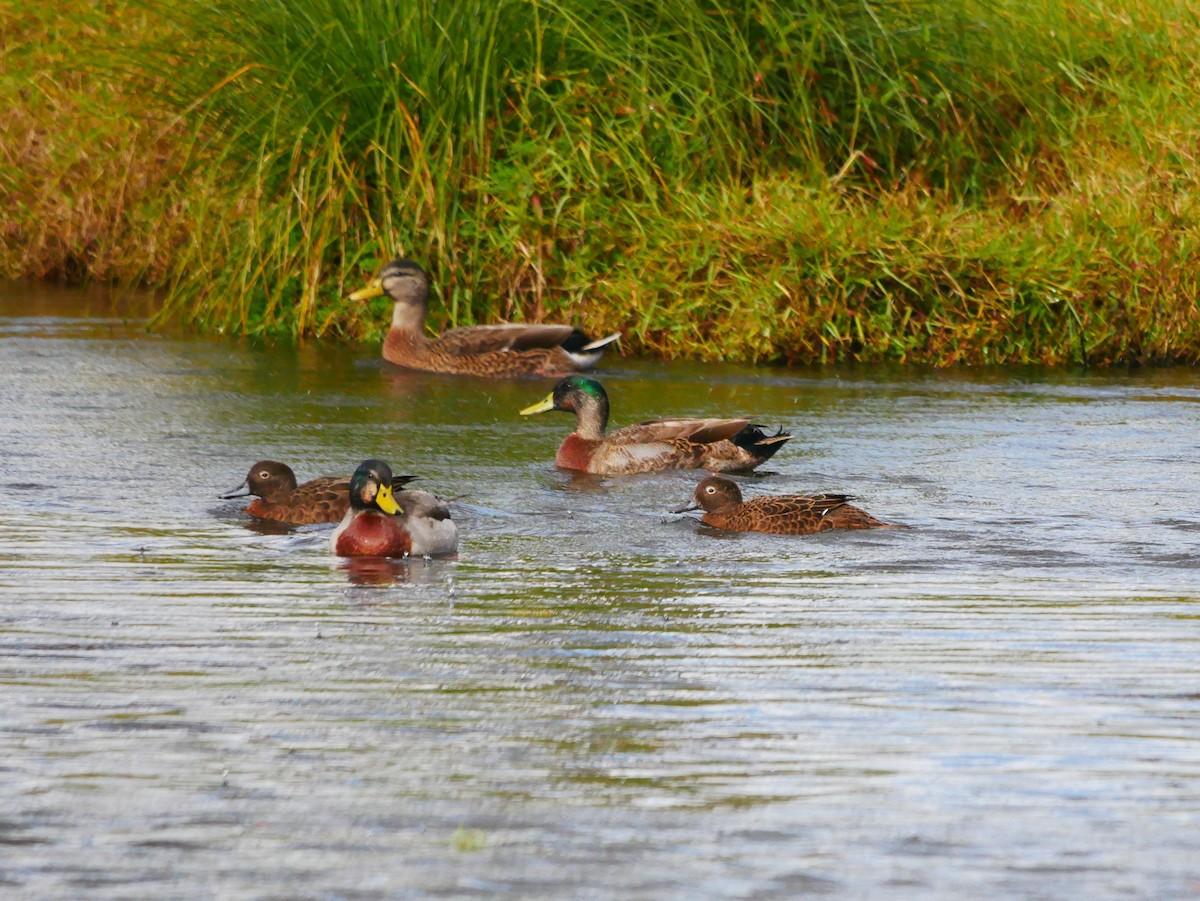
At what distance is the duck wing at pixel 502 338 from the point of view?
1355 cm

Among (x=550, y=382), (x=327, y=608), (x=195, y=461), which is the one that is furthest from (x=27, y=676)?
(x=550, y=382)

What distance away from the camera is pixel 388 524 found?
26.2 ft

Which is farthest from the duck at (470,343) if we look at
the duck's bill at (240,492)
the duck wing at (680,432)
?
the duck's bill at (240,492)

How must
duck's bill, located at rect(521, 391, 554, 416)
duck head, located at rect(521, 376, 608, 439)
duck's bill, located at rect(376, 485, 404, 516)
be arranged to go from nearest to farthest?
duck's bill, located at rect(376, 485, 404, 516) < duck head, located at rect(521, 376, 608, 439) < duck's bill, located at rect(521, 391, 554, 416)

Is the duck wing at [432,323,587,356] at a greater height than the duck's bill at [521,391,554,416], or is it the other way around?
the duck wing at [432,323,587,356]

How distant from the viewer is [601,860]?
4.41 metres

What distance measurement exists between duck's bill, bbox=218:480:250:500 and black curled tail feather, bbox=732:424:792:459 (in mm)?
2384

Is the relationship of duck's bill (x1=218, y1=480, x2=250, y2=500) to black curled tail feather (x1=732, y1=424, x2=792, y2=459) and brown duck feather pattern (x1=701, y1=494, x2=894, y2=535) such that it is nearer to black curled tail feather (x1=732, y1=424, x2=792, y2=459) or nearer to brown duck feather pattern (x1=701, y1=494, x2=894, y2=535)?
brown duck feather pattern (x1=701, y1=494, x2=894, y2=535)

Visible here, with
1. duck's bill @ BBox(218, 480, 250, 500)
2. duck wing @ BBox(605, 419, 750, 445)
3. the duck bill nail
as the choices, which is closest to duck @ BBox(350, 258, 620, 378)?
the duck bill nail

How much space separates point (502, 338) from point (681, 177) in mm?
2150

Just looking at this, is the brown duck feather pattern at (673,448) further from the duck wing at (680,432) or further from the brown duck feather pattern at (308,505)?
the brown duck feather pattern at (308,505)

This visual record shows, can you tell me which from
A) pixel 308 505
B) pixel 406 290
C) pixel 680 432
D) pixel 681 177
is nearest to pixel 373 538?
pixel 308 505

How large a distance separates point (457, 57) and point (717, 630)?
8.91 meters

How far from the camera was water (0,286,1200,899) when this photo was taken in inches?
176
